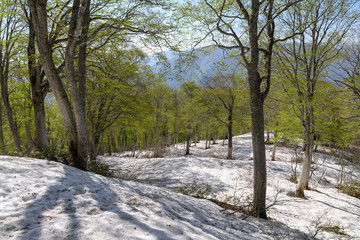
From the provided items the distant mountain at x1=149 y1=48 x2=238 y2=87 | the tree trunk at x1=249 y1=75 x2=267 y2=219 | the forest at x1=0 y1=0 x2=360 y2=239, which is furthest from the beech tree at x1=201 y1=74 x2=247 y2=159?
the tree trunk at x1=249 y1=75 x2=267 y2=219

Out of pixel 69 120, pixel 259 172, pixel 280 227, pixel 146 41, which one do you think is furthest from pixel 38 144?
pixel 280 227

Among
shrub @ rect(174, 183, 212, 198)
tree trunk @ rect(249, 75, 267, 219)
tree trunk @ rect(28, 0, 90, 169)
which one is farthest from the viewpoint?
shrub @ rect(174, 183, 212, 198)

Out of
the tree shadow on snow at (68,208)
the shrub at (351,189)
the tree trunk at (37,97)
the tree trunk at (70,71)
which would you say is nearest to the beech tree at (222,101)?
the shrub at (351,189)

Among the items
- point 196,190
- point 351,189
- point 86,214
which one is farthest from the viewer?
point 351,189

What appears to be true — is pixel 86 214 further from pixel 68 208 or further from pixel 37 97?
pixel 37 97

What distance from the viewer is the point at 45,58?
17.9 ft

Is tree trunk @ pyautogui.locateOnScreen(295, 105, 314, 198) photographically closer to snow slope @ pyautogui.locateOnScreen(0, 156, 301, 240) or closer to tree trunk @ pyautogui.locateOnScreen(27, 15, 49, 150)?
snow slope @ pyautogui.locateOnScreen(0, 156, 301, 240)

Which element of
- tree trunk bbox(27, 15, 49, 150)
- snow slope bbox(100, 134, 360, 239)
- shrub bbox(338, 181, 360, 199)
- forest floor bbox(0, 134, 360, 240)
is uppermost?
tree trunk bbox(27, 15, 49, 150)

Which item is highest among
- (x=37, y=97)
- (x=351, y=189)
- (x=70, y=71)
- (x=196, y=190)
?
(x=70, y=71)

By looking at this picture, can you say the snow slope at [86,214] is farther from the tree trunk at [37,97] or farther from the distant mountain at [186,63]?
the distant mountain at [186,63]

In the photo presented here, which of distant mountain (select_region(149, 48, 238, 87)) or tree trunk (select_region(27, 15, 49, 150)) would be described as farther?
tree trunk (select_region(27, 15, 49, 150))

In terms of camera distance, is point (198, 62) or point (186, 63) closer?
point (186, 63)

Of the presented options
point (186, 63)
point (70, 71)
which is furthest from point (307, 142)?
point (70, 71)

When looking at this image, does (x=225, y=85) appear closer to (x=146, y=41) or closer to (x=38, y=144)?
(x=146, y=41)
